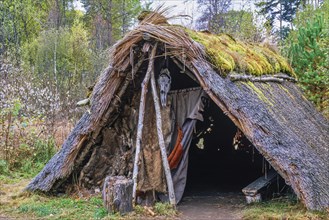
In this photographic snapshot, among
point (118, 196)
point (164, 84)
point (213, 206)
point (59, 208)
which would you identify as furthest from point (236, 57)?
point (59, 208)

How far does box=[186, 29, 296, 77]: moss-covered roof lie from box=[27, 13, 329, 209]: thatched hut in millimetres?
28

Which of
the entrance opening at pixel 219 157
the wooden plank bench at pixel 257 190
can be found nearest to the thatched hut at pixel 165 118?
the wooden plank bench at pixel 257 190

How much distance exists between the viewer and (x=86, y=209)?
582 cm

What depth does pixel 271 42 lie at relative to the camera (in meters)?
11.4

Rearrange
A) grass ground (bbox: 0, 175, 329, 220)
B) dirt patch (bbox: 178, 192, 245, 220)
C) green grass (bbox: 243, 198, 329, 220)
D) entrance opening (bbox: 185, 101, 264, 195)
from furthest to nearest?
entrance opening (bbox: 185, 101, 264, 195) → dirt patch (bbox: 178, 192, 245, 220) → grass ground (bbox: 0, 175, 329, 220) → green grass (bbox: 243, 198, 329, 220)

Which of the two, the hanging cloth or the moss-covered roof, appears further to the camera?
the hanging cloth

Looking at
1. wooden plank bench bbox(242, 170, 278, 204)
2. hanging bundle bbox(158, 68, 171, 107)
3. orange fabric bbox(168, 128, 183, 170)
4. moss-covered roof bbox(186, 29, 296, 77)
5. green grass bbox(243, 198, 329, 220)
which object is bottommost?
green grass bbox(243, 198, 329, 220)

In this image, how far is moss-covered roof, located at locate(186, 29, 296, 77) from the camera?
6270 mm

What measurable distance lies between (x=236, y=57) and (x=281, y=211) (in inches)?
114

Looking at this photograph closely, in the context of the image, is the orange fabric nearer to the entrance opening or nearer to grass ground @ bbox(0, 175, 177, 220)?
grass ground @ bbox(0, 175, 177, 220)

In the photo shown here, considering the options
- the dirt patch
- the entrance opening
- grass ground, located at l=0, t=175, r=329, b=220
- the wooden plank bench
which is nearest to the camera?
grass ground, located at l=0, t=175, r=329, b=220

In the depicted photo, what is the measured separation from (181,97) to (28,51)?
548 inches

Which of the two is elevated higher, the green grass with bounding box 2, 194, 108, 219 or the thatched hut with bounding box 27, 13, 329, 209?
the thatched hut with bounding box 27, 13, 329, 209

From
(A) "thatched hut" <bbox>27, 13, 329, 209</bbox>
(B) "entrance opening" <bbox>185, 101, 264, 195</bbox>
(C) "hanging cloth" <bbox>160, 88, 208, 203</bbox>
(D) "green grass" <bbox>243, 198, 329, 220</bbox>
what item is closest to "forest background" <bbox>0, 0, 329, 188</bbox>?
(A) "thatched hut" <bbox>27, 13, 329, 209</bbox>
